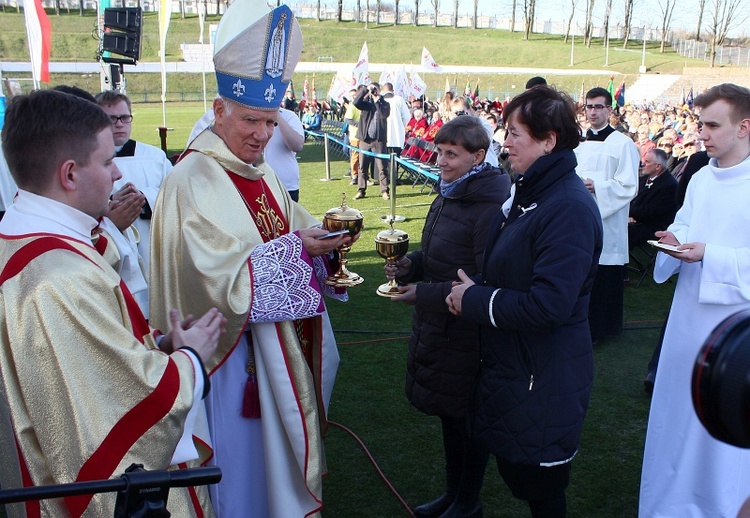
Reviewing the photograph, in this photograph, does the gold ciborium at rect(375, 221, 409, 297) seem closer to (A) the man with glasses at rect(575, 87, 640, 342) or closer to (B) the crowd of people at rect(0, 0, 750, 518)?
(B) the crowd of people at rect(0, 0, 750, 518)

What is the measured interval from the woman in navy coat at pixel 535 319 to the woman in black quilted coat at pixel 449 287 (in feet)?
1.60

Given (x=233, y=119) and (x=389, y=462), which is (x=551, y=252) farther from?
(x=389, y=462)

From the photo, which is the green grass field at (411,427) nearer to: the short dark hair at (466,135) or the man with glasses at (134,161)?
the man with glasses at (134,161)

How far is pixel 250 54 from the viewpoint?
3.14 m

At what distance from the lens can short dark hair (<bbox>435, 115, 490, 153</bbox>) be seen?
134 inches

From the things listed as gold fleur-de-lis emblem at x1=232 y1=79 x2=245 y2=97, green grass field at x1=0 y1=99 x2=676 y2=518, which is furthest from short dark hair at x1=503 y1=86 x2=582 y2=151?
green grass field at x1=0 y1=99 x2=676 y2=518

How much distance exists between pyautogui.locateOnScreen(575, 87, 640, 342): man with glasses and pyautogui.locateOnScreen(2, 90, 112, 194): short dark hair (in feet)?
16.5

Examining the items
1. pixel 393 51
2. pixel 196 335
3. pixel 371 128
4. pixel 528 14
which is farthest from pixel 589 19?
pixel 196 335

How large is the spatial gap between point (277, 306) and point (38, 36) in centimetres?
1034

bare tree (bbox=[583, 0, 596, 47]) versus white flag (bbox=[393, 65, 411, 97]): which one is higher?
bare tree (bbox=[583, 0, 596, 47])

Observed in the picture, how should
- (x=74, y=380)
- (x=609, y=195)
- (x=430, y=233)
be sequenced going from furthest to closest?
(x=609, y=195)
(x=430, y=233)
(x=74, y=380)

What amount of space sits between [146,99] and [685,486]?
146 feet

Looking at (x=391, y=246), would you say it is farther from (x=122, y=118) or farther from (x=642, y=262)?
(x=642, y=262)

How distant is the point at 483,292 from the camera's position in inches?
110
